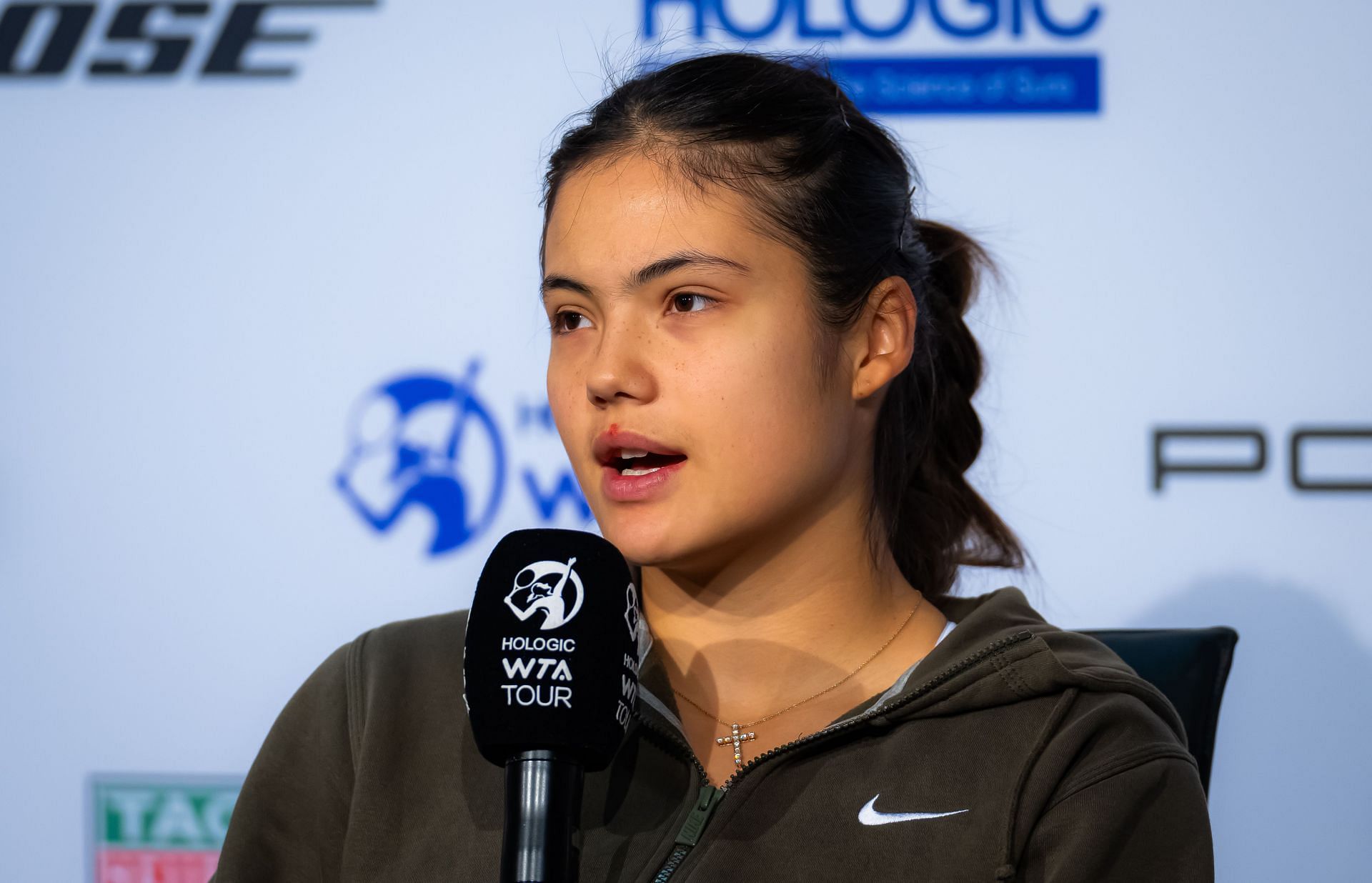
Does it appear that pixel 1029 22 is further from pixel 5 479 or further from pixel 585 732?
pixel 5 479

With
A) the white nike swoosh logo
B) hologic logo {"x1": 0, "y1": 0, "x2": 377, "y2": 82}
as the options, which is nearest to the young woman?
the white nike swoosh logo

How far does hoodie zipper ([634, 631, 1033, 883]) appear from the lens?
3.92ft

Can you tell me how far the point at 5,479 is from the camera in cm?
226

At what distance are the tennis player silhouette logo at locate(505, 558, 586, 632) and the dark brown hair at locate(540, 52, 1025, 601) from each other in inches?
16.0

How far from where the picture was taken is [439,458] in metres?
2.22

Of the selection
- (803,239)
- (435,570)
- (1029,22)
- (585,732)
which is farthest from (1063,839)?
(1029,22)

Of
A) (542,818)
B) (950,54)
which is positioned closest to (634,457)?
(542,818)

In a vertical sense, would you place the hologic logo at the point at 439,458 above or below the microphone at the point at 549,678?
above

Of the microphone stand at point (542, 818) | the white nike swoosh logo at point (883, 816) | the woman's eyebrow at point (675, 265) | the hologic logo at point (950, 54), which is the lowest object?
the white nike swoosh logo at point (883, 816)

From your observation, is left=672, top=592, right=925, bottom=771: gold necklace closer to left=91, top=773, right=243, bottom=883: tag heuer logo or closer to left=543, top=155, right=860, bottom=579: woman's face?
left=543, top=155, right=860, bottom=579: woman's face

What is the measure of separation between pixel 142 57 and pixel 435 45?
20.1 inches

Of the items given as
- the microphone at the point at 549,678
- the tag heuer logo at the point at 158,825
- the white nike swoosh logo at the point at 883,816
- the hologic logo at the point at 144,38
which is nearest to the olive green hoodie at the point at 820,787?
the white nike swoosh logo at the point at 883,816

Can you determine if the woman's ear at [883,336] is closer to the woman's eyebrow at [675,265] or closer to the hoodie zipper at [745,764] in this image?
the woman's eyebrow at [675,265]

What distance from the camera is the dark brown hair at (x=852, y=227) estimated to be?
129 cm
